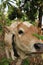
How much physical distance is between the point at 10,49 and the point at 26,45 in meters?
0.24

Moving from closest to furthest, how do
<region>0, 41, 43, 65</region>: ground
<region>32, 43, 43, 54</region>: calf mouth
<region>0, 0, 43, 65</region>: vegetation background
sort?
<region>32, 43, 43, 54</region>: calf mouth, <region>0, 41, 43, 65</region>: ground, <region>0, 0, 43, 65</region>: vegetation background

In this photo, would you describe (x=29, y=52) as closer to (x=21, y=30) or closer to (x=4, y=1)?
(x=21, y=30)

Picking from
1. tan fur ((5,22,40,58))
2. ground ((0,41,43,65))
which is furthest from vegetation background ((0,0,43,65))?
tan fur ((5,22,40,58))

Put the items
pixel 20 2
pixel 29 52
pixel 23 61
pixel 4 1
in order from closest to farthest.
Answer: pixel 29 52 → pixel 23 61 → pixel 4 1 → pixel 20 2

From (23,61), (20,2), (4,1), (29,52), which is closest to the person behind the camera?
(29,52)

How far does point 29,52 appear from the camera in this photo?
8.46 ft

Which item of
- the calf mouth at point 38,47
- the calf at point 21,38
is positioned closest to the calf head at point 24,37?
the calf at point 21,38

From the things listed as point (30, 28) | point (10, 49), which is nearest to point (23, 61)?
point (10, 49)

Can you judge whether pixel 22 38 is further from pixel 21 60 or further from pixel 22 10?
pixel 22 10

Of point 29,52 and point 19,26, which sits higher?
point 19,26

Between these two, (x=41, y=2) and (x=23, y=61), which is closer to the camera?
(x=23, y=61)

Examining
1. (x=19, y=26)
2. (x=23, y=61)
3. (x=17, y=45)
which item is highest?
(x=19, y=26)

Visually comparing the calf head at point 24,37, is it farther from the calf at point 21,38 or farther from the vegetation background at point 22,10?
the vegetation background at point 22,10

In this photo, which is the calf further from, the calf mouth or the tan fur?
the calf mouth
